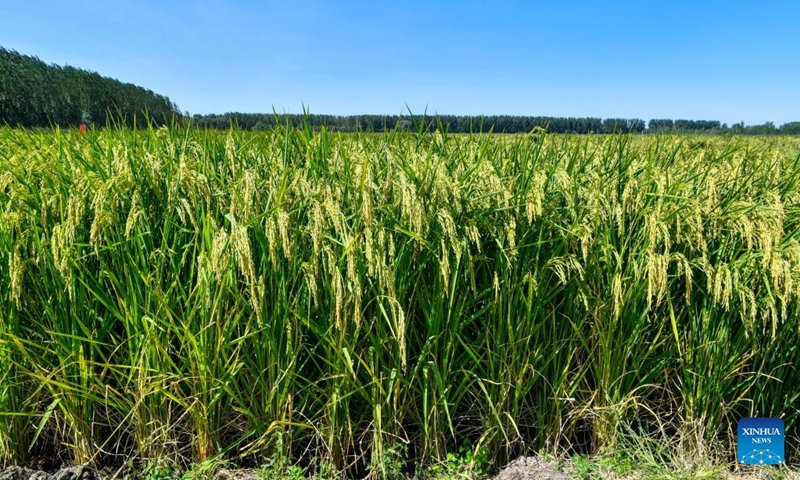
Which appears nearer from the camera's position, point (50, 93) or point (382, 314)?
point (382, 314)

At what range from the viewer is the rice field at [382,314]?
6.63 feet

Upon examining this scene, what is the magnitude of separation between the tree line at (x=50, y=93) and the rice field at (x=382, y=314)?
172ft

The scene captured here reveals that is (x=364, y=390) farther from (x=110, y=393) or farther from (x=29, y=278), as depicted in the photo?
(x=29, y=278)

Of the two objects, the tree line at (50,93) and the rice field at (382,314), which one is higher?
the tree line at (50,93)

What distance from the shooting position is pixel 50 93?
5659 cm

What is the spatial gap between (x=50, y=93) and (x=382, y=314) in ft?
232

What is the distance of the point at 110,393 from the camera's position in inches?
87.8

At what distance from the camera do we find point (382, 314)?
2084 mm

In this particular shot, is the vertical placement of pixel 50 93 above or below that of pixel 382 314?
above

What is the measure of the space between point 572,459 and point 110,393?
2203mm

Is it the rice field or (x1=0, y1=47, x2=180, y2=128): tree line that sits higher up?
(x1=0, y1=47, x2=180, y2=128): tree line

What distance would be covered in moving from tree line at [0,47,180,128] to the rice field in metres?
52.5

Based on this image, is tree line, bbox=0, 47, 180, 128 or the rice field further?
Result: tree line, bbox=0, 47, 180, 128

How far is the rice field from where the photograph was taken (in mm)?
2020
